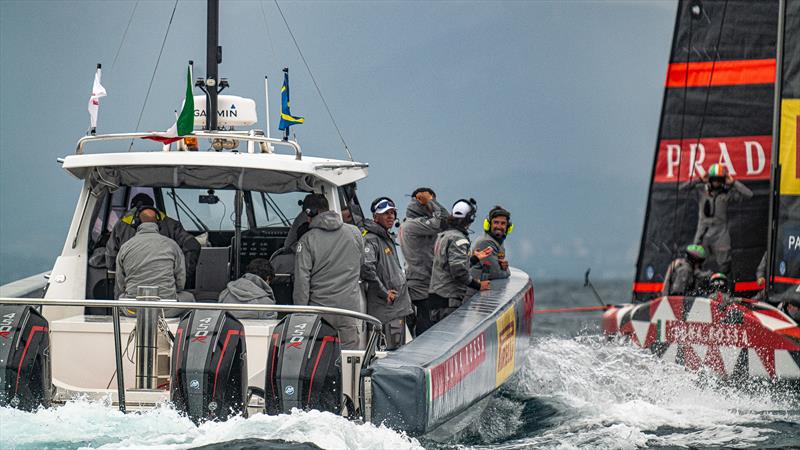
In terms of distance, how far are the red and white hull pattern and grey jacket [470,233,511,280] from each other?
2662 millimetres

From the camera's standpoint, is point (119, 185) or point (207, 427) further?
point (119, 185)

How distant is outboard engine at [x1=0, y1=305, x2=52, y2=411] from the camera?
6871 mm

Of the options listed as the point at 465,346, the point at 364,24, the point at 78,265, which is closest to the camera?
the point at 465,346

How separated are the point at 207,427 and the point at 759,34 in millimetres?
11813

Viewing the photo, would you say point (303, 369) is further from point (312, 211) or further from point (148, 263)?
point (312, 211)

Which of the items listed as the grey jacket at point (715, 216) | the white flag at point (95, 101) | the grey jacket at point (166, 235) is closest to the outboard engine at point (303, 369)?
the grey jacket at point (166, 235)

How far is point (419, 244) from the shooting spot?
11109 millimetres

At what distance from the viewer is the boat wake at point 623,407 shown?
903cm

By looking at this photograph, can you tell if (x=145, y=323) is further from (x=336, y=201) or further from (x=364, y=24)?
(x=364, y=24)

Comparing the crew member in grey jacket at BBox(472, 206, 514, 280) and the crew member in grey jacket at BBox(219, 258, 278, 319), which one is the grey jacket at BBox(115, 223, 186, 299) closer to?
the crew member in grey jacket at BBox(219, 258, 278, 319)

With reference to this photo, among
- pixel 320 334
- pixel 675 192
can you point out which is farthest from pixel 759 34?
pixel 320 334

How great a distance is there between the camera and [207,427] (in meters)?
6.38

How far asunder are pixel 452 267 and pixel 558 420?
5.02 ft

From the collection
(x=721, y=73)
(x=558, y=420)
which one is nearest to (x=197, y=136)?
(x=558, y=420)
